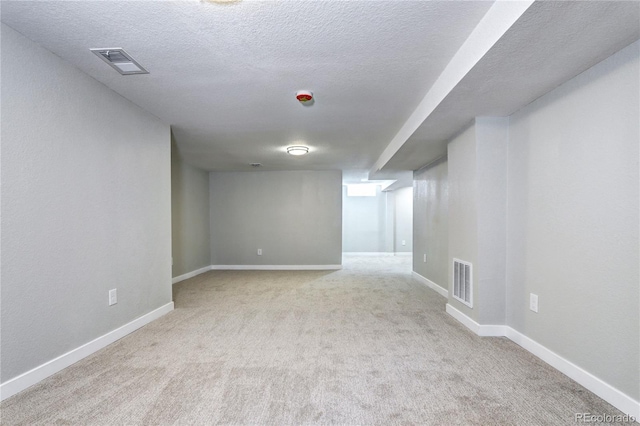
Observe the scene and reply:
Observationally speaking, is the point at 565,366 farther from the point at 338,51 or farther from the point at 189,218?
the point at 189,218

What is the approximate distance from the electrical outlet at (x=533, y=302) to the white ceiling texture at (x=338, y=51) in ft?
5.10

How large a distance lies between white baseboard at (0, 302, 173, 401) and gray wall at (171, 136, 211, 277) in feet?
8.76

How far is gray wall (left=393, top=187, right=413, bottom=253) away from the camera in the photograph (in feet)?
30.7

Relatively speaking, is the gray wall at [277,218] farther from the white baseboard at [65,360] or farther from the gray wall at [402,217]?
the white baseboard at [65,360]

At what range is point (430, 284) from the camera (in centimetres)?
502

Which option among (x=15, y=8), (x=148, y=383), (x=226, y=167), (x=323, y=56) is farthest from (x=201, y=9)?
(x=226, y=167)

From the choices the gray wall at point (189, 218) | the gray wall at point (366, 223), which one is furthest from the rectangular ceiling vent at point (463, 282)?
the gray wall at point (366, 223)

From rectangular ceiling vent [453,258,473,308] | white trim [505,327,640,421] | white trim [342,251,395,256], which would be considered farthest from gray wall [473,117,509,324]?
white trim [342,251,395,256]

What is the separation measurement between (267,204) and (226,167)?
1.22 metres

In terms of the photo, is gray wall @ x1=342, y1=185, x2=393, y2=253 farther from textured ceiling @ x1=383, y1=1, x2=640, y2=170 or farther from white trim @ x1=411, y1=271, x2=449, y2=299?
textured ceiling @ x1=383, y1=1, x2=640, y2=170

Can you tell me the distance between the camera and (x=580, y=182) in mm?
2006

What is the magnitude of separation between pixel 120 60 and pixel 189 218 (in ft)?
14.0

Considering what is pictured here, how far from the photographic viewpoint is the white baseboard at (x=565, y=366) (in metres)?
1.68

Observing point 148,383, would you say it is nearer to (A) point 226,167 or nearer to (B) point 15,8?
(B) point 15,8
